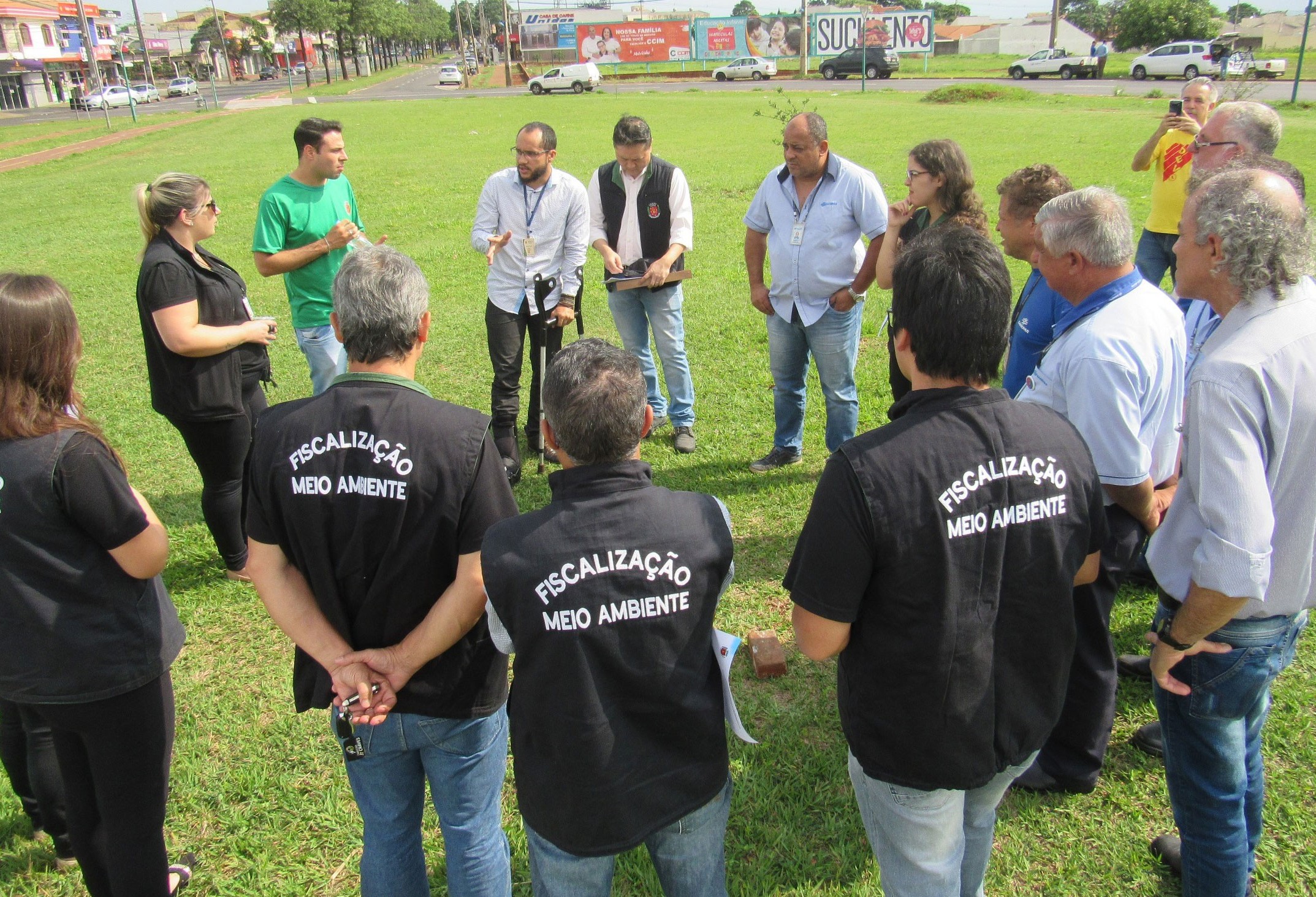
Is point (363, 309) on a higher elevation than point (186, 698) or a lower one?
higher

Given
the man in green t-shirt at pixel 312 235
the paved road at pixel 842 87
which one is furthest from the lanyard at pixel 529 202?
the paved road at pixel 842 87

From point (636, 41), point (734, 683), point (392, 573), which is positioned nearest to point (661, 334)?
point (734, 683)

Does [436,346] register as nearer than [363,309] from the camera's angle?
No

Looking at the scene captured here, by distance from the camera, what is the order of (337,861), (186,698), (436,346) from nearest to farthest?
(337,861)
(186,698)
(436,346)

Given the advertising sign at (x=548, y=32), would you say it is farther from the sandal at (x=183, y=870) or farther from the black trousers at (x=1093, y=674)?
the sandal at (x=183, y=870)

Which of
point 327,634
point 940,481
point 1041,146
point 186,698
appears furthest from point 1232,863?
point 1041,146

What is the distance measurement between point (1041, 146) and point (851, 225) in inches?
628

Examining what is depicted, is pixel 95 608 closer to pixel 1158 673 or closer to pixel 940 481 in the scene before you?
pixel 940 481

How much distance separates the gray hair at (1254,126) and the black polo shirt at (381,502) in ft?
15.1

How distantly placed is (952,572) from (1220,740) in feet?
3.75

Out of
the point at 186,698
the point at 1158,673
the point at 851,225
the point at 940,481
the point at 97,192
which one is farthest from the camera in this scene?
the point at 97,192

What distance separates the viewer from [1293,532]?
215 centimetres

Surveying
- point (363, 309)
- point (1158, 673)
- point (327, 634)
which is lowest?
point (1158, 673)

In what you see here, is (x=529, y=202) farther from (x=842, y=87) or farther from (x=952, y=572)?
(x=842, y=87)
